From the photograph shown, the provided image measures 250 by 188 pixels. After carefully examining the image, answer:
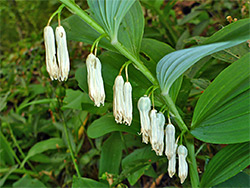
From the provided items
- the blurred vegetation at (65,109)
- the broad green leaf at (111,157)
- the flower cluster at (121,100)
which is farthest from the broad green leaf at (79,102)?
the flower cluster at (121,100)

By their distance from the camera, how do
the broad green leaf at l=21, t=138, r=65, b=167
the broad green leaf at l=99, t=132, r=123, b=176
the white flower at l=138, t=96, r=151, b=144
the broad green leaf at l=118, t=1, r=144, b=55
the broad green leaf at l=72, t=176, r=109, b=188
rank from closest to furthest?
the white flower at l=138, t=96, r=151, b=144
the broad green leaf at l=118, t=1, r=144, b=55
the broad green leaf at l=72, t=176, r=109, b=188
the broad green leaf at l=99, t=132, r=123, b=176
the broad green leaf at l=21, t=138, r=65, b=167

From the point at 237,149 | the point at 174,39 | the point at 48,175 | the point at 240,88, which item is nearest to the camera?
the point at 240,88

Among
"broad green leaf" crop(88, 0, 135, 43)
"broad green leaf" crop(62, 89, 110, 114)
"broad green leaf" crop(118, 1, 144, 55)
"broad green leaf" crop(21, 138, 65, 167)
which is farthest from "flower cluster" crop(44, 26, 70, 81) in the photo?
"broad green leaf" crop(21, 138, 65, 167)

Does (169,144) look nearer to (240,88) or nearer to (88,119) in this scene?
(240,88)

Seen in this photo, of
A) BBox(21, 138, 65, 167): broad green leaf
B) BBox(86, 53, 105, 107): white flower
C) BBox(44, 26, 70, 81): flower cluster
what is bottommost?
BBox(21, 138, 65, 167): broad green leaf

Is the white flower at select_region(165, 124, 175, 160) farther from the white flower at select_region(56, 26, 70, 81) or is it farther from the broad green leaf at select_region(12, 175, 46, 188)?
the broad green leaf at select_region(12, 175, 46, 188)

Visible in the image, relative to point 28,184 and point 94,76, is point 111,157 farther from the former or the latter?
point 94,76

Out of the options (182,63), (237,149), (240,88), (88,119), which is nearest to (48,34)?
(182,63)

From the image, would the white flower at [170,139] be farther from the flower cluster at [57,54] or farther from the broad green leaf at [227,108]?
the flower cluster at [57,54]
